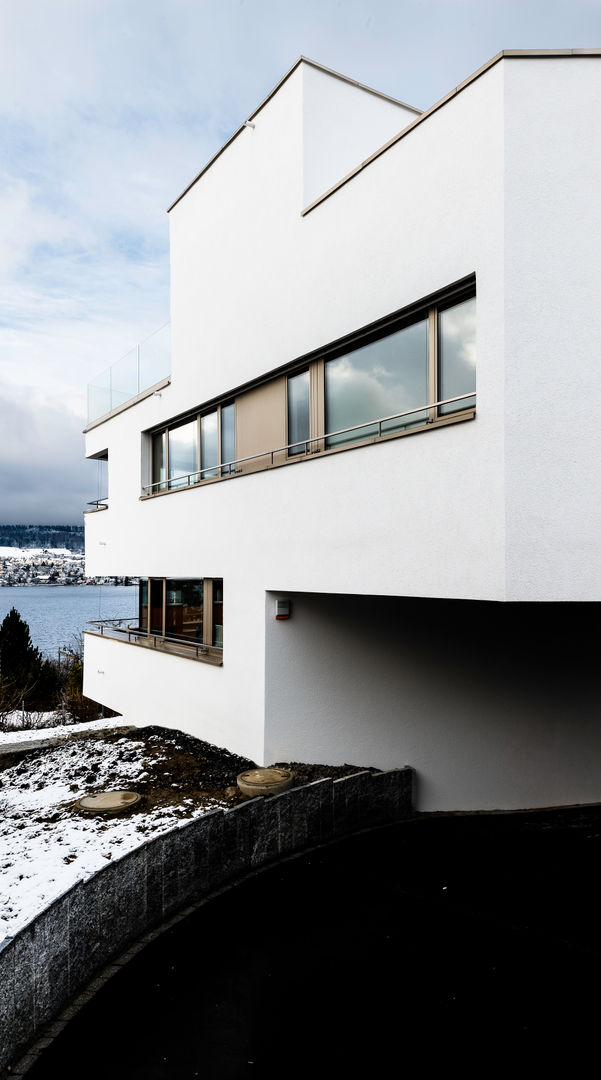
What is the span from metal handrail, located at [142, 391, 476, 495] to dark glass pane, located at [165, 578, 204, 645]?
196cm

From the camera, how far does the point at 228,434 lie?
39.4 feet

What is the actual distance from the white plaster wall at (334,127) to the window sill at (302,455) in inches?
144

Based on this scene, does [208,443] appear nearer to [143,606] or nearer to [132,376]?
[132,376]

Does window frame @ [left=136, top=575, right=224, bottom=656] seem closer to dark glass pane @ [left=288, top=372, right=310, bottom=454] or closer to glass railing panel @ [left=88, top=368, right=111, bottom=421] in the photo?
dark glass pane @ [left=288, top=372, right=310, bottom=454]

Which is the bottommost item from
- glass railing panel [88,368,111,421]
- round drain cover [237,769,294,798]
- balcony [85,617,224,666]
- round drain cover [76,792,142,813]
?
round drain cover [76,792,142,813]

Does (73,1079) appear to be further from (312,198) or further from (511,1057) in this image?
(312,198)

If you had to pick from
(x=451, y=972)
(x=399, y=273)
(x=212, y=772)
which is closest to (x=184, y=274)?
(x=399, y=273)

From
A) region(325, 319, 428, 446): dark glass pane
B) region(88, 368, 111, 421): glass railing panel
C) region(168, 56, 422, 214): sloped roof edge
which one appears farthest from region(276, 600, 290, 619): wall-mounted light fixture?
region(88, 368, 111, 421): glass railing panel

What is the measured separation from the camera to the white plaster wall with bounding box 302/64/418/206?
384 inches

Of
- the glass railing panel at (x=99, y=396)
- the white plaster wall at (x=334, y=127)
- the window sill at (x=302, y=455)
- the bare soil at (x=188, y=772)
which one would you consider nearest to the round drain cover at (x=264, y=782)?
the bare soil at (x=188, y=772)

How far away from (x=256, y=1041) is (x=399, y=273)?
7.56m

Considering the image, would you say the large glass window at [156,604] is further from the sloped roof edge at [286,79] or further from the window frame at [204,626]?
the sloped roof edge at [286,79]

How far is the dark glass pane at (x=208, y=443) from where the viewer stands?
490 inches

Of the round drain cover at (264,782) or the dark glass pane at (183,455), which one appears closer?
the round drain cover at (264,782)
